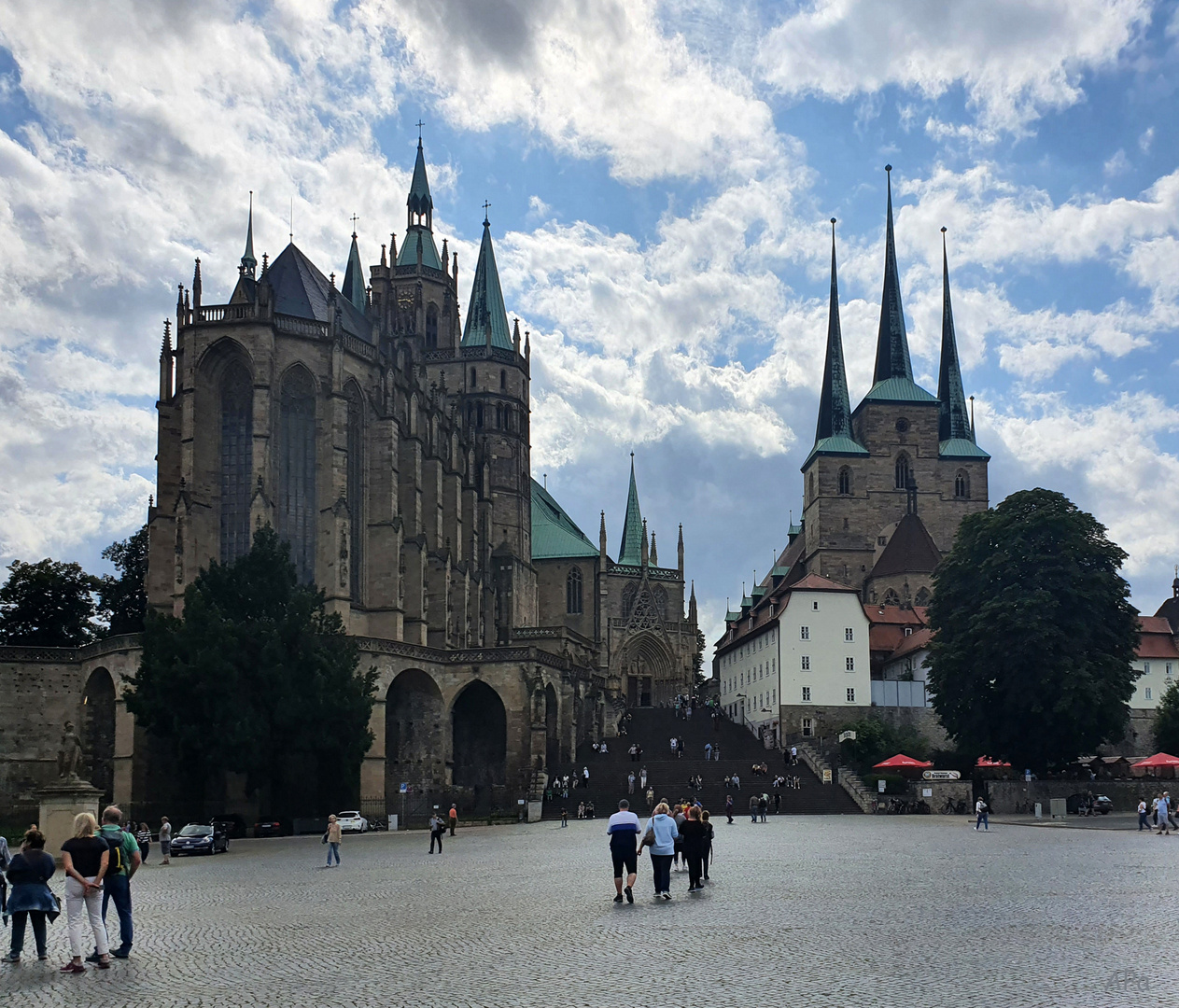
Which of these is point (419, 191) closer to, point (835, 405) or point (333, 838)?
point (835, 405)

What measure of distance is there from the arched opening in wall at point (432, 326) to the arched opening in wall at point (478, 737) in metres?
41.7

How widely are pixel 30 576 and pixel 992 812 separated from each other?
1896 inches

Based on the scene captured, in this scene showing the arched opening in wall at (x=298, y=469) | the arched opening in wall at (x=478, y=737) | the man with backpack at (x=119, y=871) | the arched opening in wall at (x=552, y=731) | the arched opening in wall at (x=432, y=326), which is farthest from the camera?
the arched opening in wall at (x=432, y=326)

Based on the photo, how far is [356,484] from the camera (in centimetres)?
7000

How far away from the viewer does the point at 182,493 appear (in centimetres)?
6359

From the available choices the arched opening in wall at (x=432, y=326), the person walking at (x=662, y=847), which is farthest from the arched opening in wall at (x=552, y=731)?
the person walking at (x=662, y=847)

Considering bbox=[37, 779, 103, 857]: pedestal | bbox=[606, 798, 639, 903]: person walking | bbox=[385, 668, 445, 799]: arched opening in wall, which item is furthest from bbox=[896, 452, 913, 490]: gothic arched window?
bbox=[606, 798, 639, 903]: person walking

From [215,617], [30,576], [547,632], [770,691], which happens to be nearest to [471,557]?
[547,632]

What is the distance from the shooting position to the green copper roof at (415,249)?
108188 millimetres

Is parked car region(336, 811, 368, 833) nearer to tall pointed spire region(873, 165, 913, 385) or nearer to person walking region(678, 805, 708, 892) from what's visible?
person walking region(678, 805, 708, 892)

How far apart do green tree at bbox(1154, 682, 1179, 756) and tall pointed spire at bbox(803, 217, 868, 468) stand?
36.0 meters

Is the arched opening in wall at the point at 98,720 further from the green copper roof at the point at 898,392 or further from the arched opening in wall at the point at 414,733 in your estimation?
the green copper roof at the point at 898,392

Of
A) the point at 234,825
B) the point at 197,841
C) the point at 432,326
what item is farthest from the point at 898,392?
the point at 197,841

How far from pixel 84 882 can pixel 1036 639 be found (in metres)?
50.8
